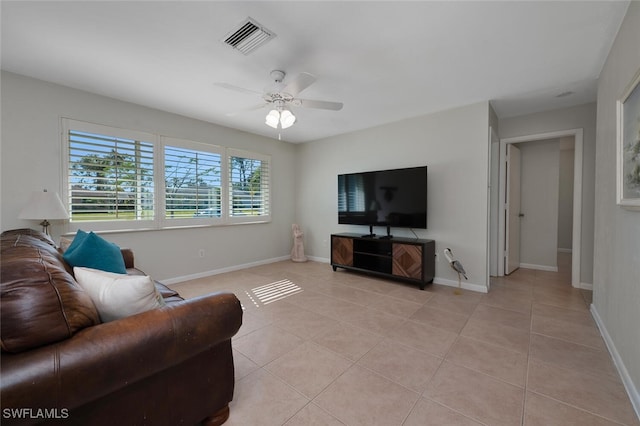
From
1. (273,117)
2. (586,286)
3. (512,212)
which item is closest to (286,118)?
(273,117)

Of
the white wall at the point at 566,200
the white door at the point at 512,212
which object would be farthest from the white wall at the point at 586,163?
the white wall at the point at 566,200

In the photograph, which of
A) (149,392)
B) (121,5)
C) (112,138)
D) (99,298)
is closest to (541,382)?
(149,392)

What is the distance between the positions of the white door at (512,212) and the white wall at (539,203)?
7.2 inches

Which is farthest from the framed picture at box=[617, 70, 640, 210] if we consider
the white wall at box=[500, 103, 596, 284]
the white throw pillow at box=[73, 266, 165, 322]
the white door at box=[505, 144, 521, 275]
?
the white throw pillow at box=[73, 266, 165, 322]

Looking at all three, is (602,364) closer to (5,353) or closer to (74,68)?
(5,353)

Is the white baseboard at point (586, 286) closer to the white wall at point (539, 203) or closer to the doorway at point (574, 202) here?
the doorway at point (574, 202)

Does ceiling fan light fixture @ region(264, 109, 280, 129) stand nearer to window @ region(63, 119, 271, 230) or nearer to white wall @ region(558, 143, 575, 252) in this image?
window @ region(63, 119, 271, 230)

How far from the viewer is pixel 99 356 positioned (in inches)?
36.9

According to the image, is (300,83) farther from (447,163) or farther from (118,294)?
(447,163)

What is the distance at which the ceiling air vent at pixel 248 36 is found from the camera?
186 cm

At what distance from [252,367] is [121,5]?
8.76 ft

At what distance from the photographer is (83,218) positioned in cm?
305

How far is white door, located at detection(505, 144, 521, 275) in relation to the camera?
4156mm

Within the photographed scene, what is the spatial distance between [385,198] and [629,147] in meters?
2.52
